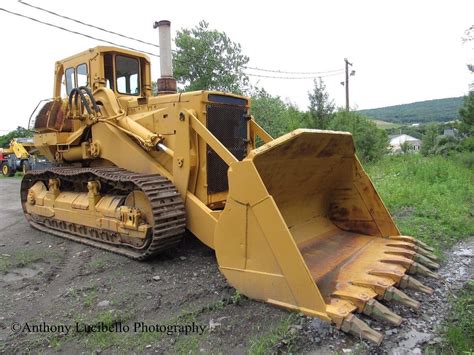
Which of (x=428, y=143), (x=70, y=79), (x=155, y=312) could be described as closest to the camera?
(x=155, y=312)

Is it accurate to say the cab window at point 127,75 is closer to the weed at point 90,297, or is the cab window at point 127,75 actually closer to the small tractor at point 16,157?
the weed at point 90,297

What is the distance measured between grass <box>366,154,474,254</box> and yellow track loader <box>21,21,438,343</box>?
145cm

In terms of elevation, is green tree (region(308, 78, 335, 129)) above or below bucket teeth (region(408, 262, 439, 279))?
above

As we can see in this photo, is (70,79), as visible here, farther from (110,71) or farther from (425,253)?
(425,253)

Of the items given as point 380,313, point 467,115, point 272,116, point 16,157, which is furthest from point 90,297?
point 467,115

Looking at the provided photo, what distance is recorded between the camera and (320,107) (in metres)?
16.6

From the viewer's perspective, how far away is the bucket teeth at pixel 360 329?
2902mm

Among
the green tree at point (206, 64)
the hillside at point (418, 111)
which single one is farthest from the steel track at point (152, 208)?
the hillside at point (418, 111)

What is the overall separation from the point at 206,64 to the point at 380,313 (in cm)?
2285

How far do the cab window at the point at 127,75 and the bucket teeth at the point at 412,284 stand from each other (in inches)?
187

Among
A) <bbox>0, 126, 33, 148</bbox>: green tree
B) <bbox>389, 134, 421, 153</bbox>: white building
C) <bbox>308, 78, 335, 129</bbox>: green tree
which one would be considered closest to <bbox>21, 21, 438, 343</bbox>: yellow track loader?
<bbox>308, 78, 335, 129</bbox>: green tree

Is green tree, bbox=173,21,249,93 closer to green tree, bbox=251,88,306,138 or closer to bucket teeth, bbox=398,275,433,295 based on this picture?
green tree, bbox=251,88,306,138

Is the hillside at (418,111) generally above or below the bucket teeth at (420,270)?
above

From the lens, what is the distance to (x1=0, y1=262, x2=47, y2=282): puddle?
4680mm
